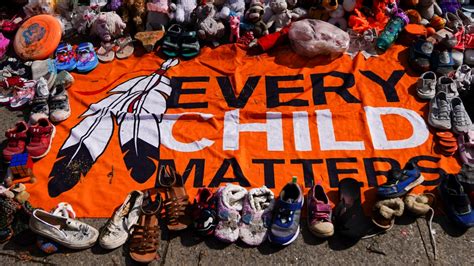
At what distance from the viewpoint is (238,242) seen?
3100 millimetres

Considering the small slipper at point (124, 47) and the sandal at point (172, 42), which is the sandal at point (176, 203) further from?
the small slipper at point (124, 47)

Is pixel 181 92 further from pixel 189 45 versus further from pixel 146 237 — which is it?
pixel 146 237

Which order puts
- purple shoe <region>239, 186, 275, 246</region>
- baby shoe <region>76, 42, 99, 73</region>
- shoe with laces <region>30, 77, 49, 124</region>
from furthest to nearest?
baby shoe <region>76, 42, 99, 73</region> → shoe with laces <region>30, 77, 49, 124</region> → purple shoe <region>239, 186, 275, 246</region>

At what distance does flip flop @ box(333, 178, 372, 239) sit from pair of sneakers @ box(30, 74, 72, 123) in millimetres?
2733

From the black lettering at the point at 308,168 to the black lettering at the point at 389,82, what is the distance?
3.63 feet

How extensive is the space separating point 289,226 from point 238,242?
0.40m

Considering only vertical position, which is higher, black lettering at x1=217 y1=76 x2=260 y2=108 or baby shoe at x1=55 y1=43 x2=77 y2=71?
baby shoe at x1=55 y1=43 x2=77 y2=71

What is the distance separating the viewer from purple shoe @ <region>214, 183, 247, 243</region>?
3.07m

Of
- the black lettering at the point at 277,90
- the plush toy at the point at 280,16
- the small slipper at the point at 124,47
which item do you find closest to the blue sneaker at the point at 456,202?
the black lettering at the point at 277,90

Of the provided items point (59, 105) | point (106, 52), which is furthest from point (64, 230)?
point (106, 52)

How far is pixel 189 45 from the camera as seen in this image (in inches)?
183

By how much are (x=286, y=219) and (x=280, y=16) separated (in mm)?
2665

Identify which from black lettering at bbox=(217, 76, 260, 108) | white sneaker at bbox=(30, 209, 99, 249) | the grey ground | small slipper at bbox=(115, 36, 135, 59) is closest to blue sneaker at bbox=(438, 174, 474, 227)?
the grey ground

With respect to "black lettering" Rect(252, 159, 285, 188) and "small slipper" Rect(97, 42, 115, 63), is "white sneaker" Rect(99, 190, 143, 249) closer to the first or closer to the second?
"black lettering" Rect(252, 159, 285, 188)
